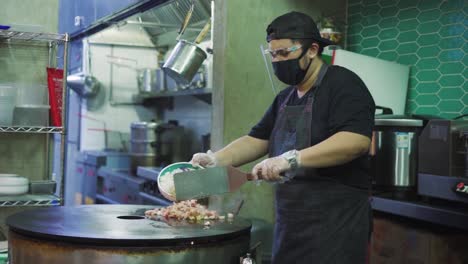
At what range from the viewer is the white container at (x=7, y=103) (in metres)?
3.02

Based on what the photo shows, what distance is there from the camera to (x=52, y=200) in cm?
311

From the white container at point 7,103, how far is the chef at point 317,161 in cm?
149

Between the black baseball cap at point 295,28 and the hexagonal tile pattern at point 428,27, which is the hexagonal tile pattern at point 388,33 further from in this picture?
the black baseball cap at point 295,28

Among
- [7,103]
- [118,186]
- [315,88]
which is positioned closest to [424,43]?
[315,88]

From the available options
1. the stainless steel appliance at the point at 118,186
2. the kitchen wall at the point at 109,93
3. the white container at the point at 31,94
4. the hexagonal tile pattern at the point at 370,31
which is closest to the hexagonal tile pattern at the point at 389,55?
the hexagonal tile pattern at the point at 370,31

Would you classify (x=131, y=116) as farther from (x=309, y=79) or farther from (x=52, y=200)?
(x=309, y=79)

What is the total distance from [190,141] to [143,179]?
77 centimetres

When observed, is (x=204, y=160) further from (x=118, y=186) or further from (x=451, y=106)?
(x=118, y=186)

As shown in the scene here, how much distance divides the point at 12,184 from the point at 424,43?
2321mm

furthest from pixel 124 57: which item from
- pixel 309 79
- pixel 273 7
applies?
pixel 309 79

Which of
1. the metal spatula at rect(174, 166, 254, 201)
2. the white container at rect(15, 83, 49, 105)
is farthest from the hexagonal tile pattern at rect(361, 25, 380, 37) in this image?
the white container at rect(15, 83, 49, 105)

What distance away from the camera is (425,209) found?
244cm

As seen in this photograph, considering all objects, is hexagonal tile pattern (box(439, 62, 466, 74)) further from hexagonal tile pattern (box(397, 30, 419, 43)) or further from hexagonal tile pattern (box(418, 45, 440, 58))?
hexagonal tile pattern (box(397, 30, 419, 43))

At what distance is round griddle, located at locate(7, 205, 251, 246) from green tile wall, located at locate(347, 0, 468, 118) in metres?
1.51
